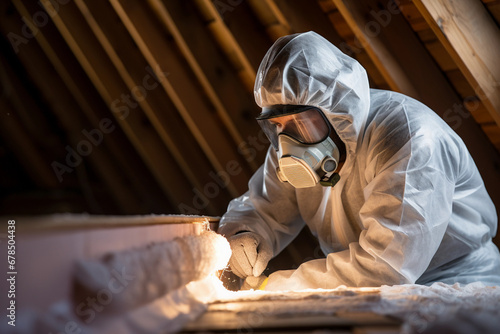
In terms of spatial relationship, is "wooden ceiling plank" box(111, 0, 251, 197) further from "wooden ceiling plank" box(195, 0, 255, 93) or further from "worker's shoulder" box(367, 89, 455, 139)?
"worker's shoulder" box(367, 89, 455, 139)

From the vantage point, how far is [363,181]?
1999 millimetres

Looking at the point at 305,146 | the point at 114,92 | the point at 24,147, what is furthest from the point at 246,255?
the point at 24,147

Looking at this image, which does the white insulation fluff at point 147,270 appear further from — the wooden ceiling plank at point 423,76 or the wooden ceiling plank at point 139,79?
the wooden ceiling plank at point 139,79

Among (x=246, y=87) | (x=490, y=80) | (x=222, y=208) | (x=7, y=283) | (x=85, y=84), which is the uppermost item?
(x=85, y=84)

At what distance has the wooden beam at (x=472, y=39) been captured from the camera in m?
1.92

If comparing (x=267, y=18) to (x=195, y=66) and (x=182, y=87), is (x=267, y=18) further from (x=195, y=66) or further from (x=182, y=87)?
(x=182, y=87)

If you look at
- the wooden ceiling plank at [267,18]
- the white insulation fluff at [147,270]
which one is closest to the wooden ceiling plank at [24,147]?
the wooden ceiling plank at [267,18]

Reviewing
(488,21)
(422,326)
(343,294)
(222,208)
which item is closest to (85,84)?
(222,208)

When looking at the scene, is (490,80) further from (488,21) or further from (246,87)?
(246,87)

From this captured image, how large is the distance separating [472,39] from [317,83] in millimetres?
595

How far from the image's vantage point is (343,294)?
4.52 ft

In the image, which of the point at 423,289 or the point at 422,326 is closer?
the point at 422,326

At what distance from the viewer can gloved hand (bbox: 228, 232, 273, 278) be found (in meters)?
2.03

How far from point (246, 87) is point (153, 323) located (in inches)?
78.9
